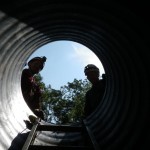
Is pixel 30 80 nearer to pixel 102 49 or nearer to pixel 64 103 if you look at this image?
pixel 102 49

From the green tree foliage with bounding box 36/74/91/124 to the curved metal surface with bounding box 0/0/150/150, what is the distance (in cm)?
2649

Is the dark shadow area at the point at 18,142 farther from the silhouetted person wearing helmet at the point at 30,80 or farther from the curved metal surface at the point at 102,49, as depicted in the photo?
the silhouetted person wearing helmet at the point at 30,80

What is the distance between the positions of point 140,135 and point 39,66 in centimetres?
491

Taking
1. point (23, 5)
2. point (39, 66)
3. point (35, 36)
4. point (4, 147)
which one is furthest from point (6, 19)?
point (39, 66)

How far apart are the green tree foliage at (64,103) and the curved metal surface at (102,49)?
26487 mm

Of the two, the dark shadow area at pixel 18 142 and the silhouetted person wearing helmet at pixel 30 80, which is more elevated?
the silhouetted person wearing helmet at pixel 30 80

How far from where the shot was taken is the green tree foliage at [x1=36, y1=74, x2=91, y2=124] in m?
33.2

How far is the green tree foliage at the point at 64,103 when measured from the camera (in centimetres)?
3316

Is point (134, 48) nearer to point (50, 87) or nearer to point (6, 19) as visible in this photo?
point (6, 19)

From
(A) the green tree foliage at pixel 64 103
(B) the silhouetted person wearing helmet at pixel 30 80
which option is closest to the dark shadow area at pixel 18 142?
(B) the silhouetted person wearing helmet at pixel 30 80

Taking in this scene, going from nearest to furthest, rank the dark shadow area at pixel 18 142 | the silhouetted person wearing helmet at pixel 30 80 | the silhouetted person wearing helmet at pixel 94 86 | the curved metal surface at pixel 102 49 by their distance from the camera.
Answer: the curved metal surface at pixel 102 49, the dark shadow area at pixel 18 142, the silhouetted person wearing helmet at pixel 30 80, the silhouetted person wearing helmet at pixel 94 86

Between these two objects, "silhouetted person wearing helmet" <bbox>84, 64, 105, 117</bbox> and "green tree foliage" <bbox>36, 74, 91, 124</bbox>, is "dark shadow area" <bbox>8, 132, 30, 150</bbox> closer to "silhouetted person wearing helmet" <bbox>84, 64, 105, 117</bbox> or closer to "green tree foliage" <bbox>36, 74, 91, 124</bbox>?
"silhouetted person wearing helmet" <bbox>84, 64, 105, 117</bbox>

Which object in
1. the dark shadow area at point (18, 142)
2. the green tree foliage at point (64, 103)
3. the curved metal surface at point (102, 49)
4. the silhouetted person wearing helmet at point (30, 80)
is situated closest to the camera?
the curved metal surface at point (102, 49)

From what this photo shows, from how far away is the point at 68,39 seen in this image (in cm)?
739
